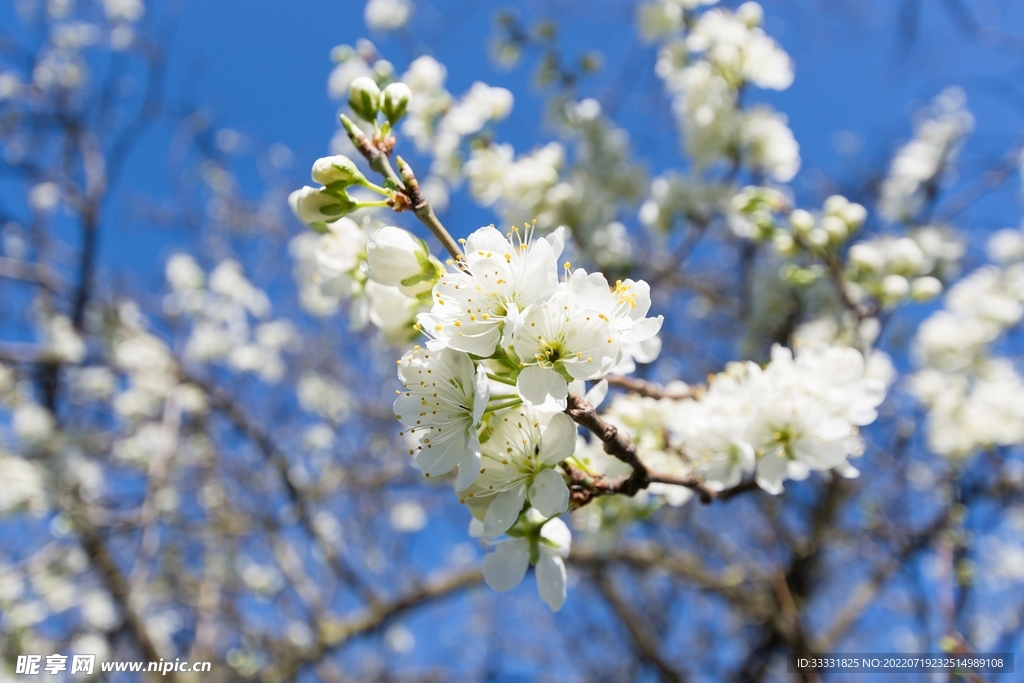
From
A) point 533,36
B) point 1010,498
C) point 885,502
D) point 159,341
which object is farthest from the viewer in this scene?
point 159,341

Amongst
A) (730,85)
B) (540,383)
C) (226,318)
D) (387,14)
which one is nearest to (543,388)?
(540,383)

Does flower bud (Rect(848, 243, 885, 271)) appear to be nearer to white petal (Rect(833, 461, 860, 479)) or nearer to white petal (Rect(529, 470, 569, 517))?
white petal (Rect(833, 461, 860, 479))

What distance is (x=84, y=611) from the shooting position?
224 inches

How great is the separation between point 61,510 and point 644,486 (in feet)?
14.8

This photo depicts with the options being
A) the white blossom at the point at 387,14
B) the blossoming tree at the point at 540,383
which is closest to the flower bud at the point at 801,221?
the blossoming tree at the point at 540,383

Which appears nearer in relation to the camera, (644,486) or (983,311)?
(644,486)

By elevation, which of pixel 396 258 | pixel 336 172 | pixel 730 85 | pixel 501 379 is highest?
pixel 730 85

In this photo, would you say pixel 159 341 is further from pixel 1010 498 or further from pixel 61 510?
pixel 1010 498

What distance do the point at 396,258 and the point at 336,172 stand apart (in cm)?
18

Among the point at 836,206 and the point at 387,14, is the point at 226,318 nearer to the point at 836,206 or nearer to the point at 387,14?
the point at 387,14

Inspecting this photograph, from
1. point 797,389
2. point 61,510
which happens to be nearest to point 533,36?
point 797,389

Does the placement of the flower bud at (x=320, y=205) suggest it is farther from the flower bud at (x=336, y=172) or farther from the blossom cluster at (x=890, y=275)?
the blossom cluster at (x=890, y=275)

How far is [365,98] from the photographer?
46.1 inches

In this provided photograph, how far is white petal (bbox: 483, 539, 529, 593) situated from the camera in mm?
1086
